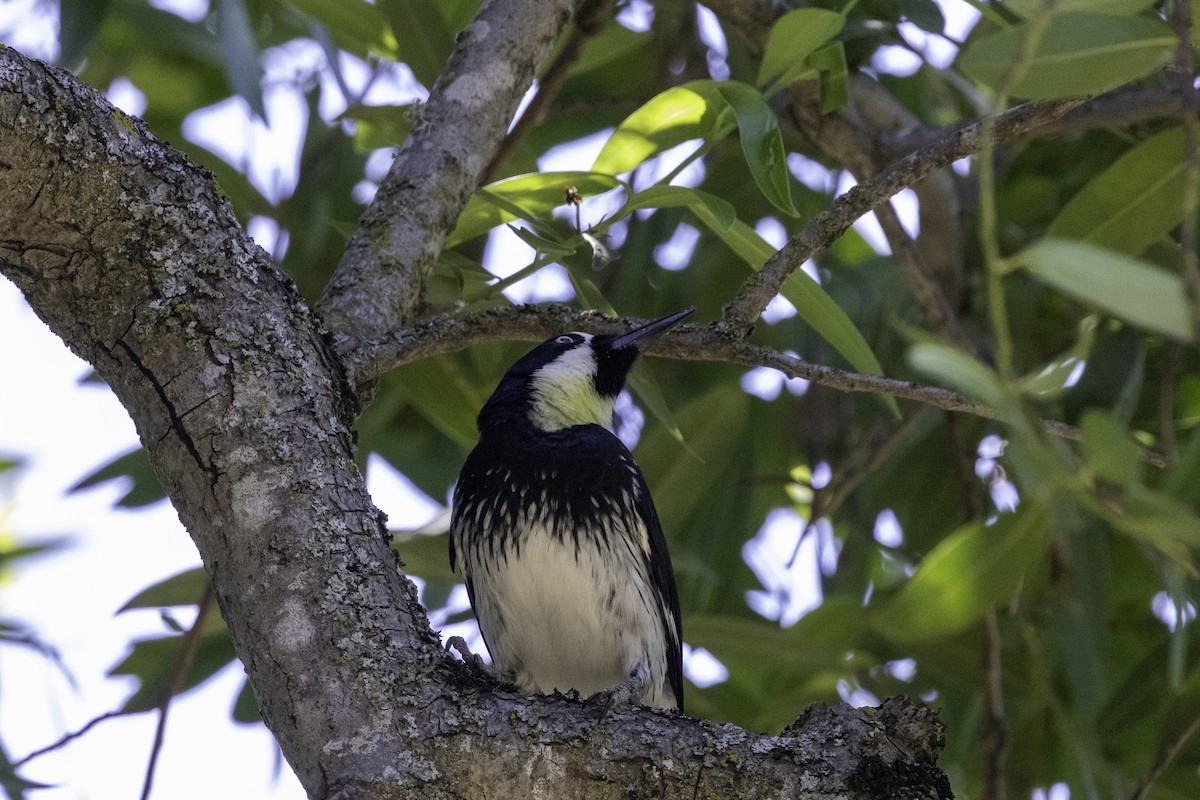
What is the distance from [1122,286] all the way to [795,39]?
1369 millimetres

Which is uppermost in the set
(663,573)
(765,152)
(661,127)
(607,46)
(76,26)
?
(607,46)

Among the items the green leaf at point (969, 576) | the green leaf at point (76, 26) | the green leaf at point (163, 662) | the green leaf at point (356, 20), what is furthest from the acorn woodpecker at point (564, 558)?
the green leaf at point (969, 576)

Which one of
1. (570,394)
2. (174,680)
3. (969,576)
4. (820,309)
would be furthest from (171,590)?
(969,576)

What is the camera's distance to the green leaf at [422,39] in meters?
2.63

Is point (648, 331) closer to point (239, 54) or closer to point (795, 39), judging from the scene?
point (795, 39)

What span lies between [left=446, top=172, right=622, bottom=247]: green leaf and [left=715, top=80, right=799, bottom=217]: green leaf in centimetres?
29

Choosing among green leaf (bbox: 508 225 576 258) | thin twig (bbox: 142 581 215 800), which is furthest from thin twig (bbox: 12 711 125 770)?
green leaf (bbox: 508 225 576 258)

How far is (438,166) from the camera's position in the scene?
2.19m

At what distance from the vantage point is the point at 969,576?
113 centimetres

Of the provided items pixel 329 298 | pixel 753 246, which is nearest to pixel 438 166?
pixel 329 298

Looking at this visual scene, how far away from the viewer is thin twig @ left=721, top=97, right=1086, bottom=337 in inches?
68.9

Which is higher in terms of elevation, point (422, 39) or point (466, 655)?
point (422, 39)

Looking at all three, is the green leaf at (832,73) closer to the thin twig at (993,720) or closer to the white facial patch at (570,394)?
the white facial patch at (570,394)

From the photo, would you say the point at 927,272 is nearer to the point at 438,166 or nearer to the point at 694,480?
the point at 694,480
